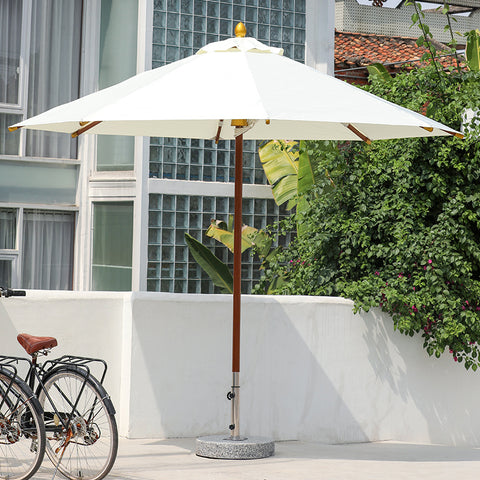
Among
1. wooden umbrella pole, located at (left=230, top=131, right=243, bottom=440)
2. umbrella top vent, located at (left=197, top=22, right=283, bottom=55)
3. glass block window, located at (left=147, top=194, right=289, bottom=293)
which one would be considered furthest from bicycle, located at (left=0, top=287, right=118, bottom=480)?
glass block window, located at (left=147, top=194, right=289, bottom=293)

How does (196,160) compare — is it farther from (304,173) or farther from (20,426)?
(20,426)

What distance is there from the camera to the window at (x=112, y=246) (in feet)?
38.1

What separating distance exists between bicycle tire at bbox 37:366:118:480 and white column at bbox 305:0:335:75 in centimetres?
694

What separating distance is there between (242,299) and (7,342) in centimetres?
214

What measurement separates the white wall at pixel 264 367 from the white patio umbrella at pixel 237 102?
83cm

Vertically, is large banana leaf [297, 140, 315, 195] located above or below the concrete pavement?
above

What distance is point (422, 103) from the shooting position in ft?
30.9

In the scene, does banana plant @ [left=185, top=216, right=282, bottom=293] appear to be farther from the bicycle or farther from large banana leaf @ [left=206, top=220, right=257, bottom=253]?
the bicycle

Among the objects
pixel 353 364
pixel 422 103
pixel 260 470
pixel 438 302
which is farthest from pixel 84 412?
pixel 422 103

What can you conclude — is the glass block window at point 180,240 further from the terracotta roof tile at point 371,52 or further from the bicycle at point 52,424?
the terracotta roof tile at point 371,52

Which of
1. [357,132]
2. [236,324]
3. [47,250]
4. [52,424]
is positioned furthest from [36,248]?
[52,424]

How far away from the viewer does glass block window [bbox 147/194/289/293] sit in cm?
1152

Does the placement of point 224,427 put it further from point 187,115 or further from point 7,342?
point 187,115

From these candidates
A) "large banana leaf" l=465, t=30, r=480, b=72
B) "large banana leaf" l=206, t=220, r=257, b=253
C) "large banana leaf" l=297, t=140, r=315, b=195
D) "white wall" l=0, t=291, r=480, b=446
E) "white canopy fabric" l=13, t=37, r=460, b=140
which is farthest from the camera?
"large banana leaf" l=206, t=220, r=257, b=253
